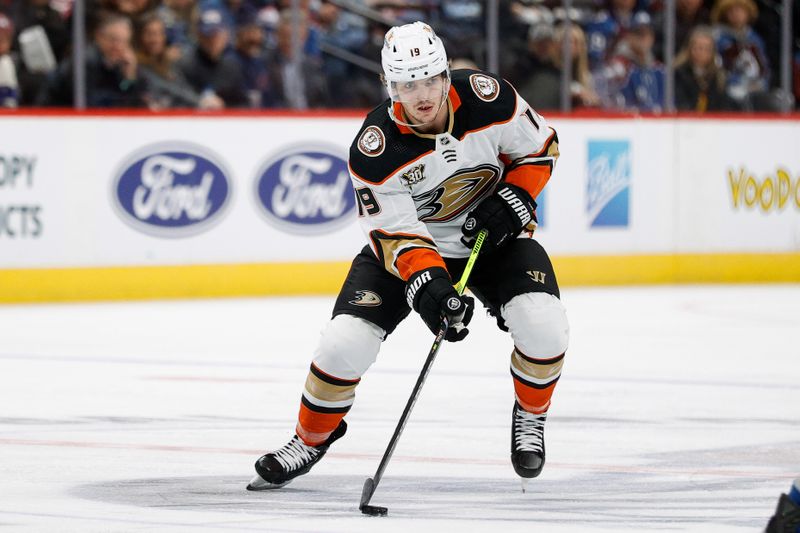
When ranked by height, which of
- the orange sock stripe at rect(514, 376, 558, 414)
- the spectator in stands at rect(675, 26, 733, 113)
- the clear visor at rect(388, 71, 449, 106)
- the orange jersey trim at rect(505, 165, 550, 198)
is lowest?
the spectator in stands at rect(675, 26, 733, 113)

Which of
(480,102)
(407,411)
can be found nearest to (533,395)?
(407,411)

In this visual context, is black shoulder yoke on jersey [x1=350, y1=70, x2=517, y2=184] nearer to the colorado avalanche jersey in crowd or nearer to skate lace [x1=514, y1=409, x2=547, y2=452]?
the colorado avalanche jersey in crowd

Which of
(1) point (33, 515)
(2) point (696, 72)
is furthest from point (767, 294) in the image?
(1) point (33, 515)

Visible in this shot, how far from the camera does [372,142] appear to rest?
4.09 metres

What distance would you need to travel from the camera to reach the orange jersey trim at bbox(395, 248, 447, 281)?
13.2 ft

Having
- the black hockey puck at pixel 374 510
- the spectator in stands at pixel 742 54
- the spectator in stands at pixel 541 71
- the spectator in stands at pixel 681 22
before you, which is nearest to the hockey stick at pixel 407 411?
the black hockey puck at pixel 374 510

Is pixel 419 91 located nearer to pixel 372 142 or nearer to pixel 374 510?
pixel 372 142

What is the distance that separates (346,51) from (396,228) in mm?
5922

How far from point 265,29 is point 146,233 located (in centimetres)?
146

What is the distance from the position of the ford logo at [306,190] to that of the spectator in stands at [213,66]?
1.58 feet

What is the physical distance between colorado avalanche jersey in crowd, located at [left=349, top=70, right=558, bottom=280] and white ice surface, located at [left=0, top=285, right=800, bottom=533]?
67 cm

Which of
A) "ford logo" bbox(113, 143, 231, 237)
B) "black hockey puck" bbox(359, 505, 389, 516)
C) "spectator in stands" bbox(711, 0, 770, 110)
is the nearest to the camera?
"black hockey puck" bbox(359, 505, 389, 516)

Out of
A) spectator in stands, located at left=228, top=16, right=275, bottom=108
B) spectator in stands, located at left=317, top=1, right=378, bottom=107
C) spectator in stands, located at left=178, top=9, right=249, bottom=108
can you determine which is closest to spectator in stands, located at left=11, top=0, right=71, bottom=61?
spectator in stands, located at left=178, top=9, right=249, bottom=108

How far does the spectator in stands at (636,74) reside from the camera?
1085cm
